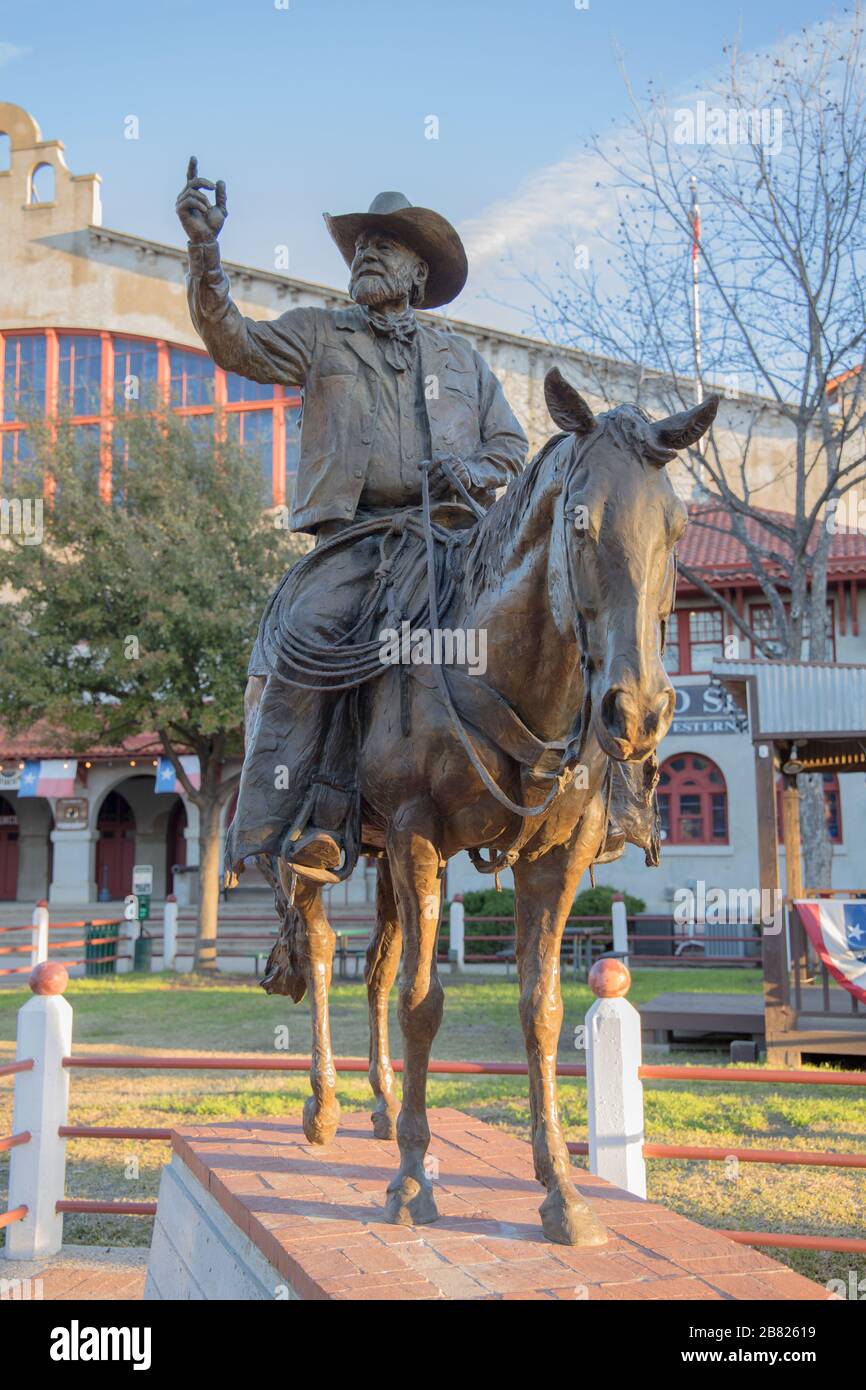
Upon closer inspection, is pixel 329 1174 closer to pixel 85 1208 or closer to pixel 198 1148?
pixel 198 1148

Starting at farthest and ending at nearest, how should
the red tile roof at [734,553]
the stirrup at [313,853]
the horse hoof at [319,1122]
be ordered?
the red tile roof at [734,553] < the horse hoof at [319,1122] < the stirrup at [313,853]

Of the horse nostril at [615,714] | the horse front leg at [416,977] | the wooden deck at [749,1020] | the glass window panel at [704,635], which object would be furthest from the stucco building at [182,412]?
the horse nostril at [615,714]

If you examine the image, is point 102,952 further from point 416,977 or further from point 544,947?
point 544,947

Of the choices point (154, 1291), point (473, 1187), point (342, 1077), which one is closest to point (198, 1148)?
point (154, 1291)

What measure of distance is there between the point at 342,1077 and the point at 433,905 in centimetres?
859

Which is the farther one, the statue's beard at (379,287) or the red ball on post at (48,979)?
the red ball on post at (48,979)

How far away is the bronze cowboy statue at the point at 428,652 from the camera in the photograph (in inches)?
124

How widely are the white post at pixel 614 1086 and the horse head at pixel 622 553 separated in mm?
2856

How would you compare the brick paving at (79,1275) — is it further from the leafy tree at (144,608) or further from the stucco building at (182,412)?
the stucco building at (182,412)

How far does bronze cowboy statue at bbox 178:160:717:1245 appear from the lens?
3.15 metres

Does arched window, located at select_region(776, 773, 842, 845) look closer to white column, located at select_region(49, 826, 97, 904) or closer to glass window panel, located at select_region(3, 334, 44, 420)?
white column, located at select_region(49, 826, 97, 904)

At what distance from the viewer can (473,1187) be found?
171 inches

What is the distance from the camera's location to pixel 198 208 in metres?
3.96
